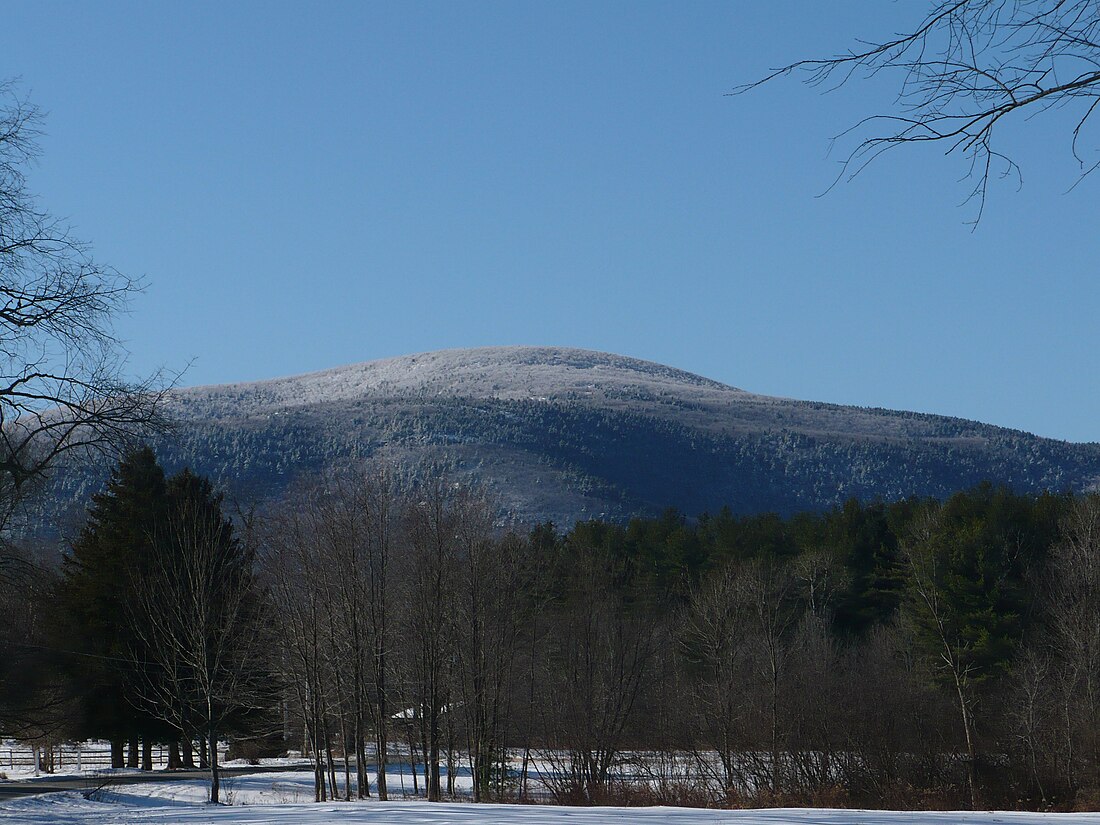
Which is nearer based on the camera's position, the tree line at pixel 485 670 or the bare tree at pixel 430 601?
the tree line at pixel 485 670

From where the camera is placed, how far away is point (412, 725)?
35438mm

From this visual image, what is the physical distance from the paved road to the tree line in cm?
149

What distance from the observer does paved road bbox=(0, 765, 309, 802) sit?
25.9 meters

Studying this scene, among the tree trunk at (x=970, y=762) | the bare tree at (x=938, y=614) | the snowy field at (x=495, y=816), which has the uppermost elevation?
the bare tree at (x=938, y=614)

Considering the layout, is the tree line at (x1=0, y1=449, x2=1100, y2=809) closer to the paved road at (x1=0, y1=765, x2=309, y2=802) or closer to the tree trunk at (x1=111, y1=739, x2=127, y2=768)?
the tree trunk at (x1=111, y1=739, x2=127, y2=768)

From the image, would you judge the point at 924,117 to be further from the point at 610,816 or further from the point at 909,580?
the point at 909,580

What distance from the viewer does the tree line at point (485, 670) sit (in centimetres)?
3111

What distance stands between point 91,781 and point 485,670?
12.0 metres

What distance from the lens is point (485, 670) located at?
3506cm

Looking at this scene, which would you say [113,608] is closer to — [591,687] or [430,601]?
[430,601]

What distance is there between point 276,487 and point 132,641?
494 feet

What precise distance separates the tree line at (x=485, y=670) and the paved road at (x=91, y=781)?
4.88ft

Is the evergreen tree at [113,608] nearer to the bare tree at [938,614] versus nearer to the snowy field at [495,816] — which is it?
the snowy field at [495,816]

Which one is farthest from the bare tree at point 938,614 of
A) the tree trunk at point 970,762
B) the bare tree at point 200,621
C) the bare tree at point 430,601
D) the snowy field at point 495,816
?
the snowy field at point 495,816
